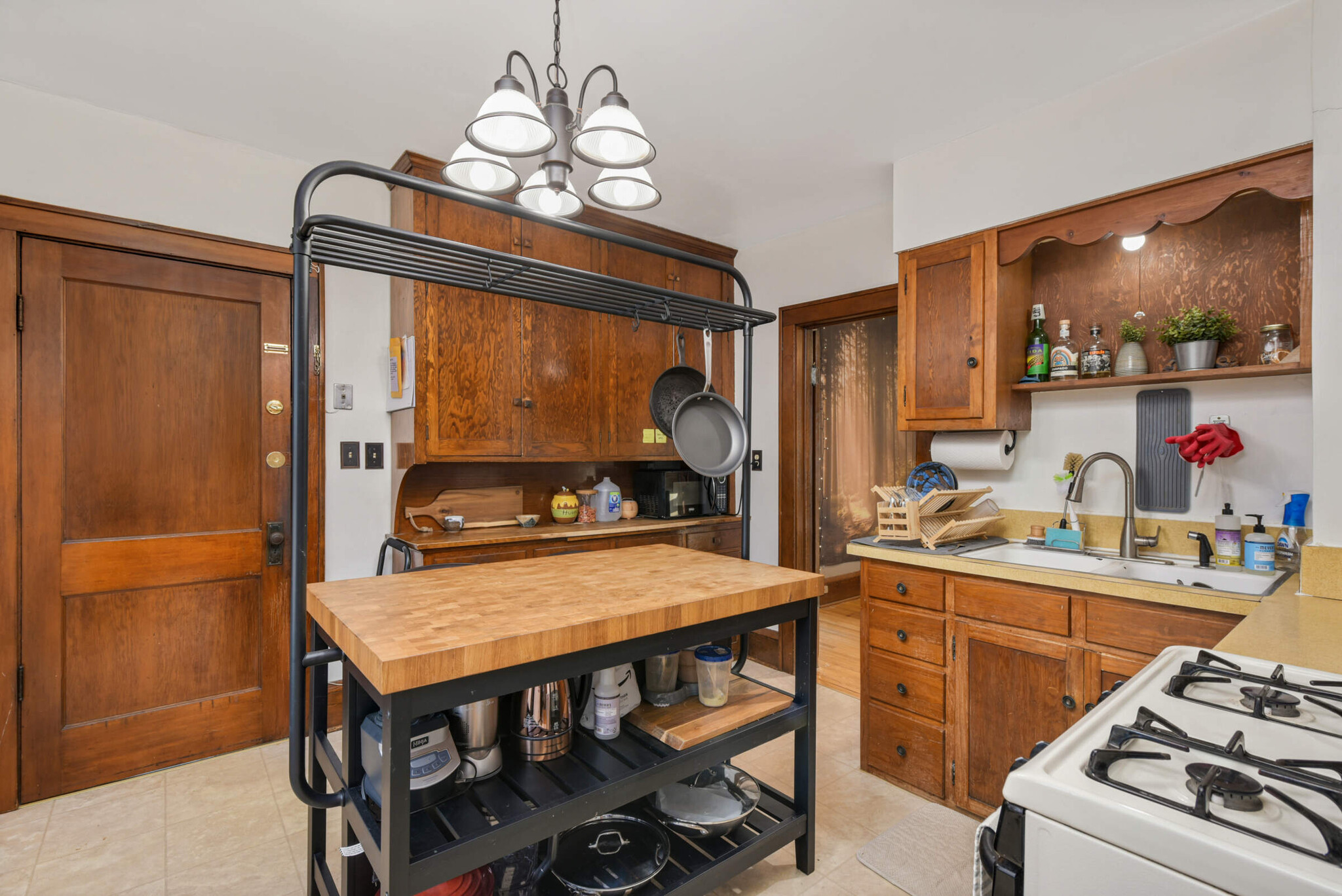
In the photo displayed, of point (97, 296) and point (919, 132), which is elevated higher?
point (919, 132)

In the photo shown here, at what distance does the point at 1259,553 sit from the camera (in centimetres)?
192

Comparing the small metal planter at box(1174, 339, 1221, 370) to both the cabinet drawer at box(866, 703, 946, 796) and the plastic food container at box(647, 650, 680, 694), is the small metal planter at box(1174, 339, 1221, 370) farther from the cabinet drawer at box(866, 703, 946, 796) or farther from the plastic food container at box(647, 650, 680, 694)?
the plastic food container at box(647, 650, 680, 694)

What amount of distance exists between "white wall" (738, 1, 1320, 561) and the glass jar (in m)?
0.15

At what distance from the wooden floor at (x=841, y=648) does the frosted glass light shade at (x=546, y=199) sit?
204 cm

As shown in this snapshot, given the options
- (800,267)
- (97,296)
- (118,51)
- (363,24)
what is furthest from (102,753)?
(800,267)

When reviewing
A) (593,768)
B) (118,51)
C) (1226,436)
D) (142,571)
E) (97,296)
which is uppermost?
(118,51)

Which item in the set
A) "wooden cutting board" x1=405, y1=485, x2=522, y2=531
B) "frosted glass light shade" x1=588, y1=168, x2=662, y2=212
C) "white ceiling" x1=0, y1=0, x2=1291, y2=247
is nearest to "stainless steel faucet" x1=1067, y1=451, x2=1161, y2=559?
"white ceiling" x1=0, y1=0, x2=1291, y2=247

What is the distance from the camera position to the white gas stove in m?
0.59

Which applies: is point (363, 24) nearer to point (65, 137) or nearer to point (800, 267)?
point (65, 137)

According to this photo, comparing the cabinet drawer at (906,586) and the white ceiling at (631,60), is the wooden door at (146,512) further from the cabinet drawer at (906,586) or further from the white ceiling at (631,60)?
the cabinet drawer at (906,586)

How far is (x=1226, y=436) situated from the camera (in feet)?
6.71

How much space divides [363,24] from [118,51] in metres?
0.88

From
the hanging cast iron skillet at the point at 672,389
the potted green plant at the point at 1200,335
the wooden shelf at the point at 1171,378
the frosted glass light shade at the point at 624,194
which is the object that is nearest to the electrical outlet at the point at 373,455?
the hanging cast iron skillet at the point at 672,389

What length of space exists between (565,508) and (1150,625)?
8.44ft
